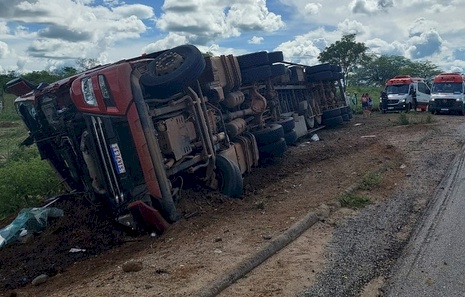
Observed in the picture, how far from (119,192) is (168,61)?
1.81 metres

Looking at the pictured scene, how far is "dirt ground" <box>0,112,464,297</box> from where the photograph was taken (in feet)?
13.5

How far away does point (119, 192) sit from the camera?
5.86 meters

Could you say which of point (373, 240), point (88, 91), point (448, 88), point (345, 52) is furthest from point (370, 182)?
point (345, 52)

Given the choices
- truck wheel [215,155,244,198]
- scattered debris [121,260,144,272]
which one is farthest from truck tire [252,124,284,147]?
scattered debris [121,260,144,272]

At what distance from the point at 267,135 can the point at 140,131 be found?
3.39 metres

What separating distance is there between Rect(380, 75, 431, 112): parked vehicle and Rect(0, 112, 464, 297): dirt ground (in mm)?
14643

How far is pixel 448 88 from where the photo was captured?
71.5 feet

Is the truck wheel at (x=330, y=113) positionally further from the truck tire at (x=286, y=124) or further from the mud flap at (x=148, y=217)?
the mud flap at (x=148, y=217)

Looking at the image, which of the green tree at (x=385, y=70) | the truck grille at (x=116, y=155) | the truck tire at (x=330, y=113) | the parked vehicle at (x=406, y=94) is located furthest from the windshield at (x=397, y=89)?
the green tree at (x=385, y=70)

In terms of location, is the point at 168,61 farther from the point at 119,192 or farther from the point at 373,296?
the point at 373,296

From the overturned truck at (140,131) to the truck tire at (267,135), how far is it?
629 mm

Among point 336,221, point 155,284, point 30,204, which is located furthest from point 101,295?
point 30,204

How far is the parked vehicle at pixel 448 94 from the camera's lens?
2075 cm

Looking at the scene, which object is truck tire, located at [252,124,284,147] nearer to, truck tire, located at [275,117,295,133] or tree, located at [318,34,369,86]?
truck tire, located at [275,117,295,133]
